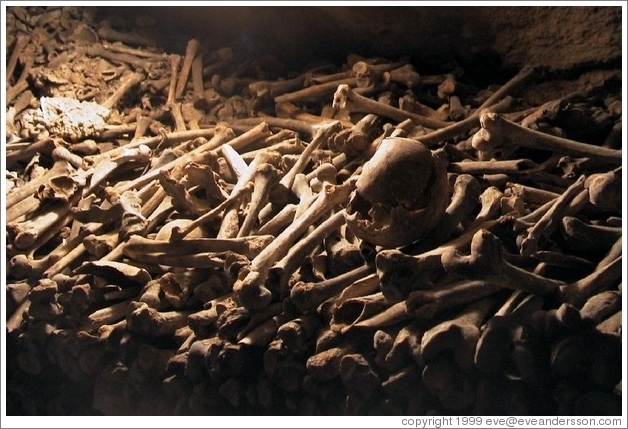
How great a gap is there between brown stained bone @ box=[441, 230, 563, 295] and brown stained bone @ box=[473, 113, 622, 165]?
417mm

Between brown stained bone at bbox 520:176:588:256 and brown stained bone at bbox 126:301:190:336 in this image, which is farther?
brown stained bone at bbox 126:301:190:336

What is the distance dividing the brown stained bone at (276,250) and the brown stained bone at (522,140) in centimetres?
36

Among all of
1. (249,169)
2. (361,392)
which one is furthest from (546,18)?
(361,392)

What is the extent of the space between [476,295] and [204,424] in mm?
629

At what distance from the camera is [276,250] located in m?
1.79

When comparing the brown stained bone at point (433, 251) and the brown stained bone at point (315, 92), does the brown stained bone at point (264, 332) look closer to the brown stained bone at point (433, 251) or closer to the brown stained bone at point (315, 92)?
the brown stained bone at point (433, 251)

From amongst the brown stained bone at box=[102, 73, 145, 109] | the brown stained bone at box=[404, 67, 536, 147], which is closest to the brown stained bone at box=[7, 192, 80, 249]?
the brown stained bone at box=[102, 73, 145, 109]

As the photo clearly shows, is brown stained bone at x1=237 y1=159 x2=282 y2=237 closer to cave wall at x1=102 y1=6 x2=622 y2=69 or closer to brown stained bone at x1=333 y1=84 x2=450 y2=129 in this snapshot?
brown stained bone at x1=333 y1=84 x2=450 y2=129

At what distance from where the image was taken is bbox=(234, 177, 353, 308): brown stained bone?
5.46ft

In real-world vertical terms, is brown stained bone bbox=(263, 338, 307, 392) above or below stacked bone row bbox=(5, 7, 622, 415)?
below

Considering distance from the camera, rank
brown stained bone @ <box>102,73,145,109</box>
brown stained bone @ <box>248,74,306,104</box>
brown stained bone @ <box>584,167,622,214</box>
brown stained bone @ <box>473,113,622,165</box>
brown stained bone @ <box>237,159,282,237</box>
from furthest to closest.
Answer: brown stained bone @ <box>102,73,145,109</box> < brown stained bone @ <box>248,74,306,104</box> < brown stained bone @ <box>237,159,282,237</box> < brown stained bone @ <box>473,113,622,165</box> < brown stained bone @ <box>584,167,622,214</box>

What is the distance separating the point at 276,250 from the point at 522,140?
0.64 meters

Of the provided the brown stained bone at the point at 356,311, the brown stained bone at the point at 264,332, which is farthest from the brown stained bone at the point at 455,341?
the brown stained bone at the point at 264,332

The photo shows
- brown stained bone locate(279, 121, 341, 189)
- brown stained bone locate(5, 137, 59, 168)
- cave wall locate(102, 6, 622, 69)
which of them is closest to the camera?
brown stained bone locate(279, 121, 341, 189)
